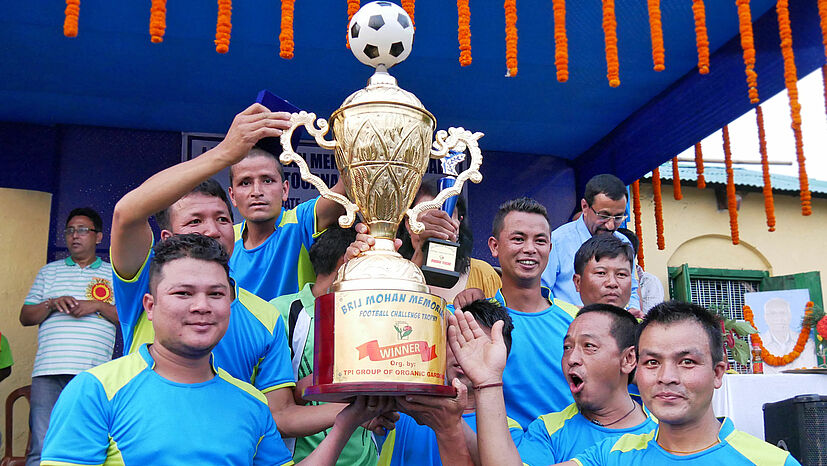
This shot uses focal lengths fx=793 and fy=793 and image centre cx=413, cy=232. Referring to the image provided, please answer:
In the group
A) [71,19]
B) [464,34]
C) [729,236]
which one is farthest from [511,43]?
[729,236]

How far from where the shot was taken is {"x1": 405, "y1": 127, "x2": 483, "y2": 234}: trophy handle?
228 centimetres

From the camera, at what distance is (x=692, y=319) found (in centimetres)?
232

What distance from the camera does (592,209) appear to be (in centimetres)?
458

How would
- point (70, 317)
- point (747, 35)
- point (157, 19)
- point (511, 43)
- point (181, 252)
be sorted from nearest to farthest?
1. point (181, 252)
2. point (157, 19)
3. point (511, 43)
4. point (747, 35)
5. point (70, 317)

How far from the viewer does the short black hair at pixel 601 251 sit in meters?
3.51

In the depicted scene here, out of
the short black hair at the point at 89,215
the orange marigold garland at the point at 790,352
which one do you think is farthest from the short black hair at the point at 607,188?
the short black hair at the point at 89,215

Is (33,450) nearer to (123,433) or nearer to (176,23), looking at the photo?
(176,23)

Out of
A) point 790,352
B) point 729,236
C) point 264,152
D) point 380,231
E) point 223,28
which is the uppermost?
point 729,236

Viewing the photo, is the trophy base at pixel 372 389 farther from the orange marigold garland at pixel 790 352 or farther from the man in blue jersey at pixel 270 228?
the orange marigold garland at pixel 790 352

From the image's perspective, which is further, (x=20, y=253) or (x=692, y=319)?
(x=20, y=253)

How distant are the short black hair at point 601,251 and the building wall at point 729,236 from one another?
6.32 metres

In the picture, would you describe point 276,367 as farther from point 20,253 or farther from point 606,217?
point 20,253

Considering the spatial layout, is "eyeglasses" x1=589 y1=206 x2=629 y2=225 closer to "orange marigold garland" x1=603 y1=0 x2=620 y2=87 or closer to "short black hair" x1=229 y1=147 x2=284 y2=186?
"orange marigold garland" x1=603 y1=0 x2=620 y2=87

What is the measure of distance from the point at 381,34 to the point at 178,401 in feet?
3.85
